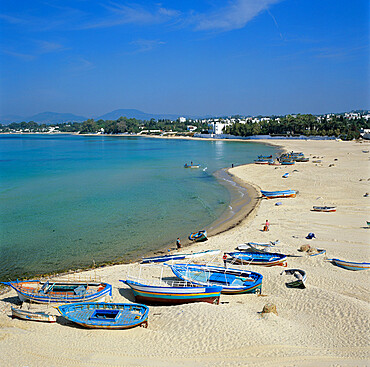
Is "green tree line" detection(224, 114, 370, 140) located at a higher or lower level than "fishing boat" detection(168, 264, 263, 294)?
higher

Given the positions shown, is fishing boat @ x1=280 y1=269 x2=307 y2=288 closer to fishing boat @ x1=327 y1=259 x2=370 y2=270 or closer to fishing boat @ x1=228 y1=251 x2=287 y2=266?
fishing boat @ x1=228 y1=251 x2=287 y2=266

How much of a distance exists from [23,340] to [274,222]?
18591 millimetres

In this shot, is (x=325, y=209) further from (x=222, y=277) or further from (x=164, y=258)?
(x=164, y=258)

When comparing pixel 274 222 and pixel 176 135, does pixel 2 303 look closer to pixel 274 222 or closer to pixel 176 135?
pixel 274 222

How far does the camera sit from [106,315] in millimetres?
13047

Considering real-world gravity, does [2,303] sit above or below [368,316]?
below

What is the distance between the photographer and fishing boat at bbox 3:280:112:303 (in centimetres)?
1439

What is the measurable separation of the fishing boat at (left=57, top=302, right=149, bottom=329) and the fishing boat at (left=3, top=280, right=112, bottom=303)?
29.9 inches

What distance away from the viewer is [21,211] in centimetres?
3197

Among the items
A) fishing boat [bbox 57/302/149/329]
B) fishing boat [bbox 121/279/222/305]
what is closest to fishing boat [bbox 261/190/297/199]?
fishing boat [bbox 121/279/222/305]

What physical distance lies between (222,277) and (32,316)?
8071mm

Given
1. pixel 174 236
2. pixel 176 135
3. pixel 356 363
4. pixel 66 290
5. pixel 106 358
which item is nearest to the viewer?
pixel 356 363

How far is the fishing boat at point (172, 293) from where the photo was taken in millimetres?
14328

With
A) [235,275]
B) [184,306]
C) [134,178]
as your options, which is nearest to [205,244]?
[235,275]
